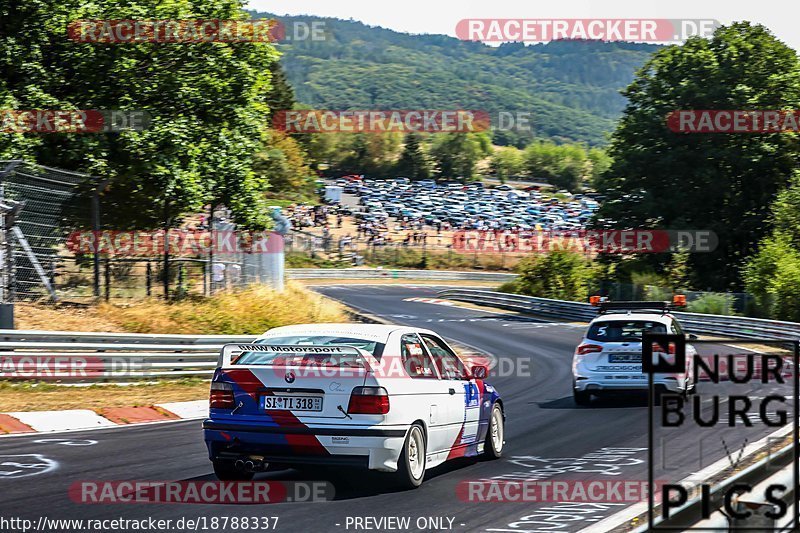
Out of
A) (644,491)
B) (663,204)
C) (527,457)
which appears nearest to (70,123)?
(527,457)

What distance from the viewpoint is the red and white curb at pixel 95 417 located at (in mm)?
12805

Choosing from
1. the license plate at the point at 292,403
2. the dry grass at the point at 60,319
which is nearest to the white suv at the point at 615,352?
the license plate at the point at 292,403

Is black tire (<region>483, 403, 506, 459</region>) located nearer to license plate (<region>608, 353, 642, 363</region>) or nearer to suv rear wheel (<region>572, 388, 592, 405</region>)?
license plate (<region>608, 353, 642, 363</region>)

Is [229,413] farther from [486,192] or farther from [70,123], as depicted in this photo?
[486,192]

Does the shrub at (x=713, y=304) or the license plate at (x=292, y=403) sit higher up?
the license plate at (x=292, y=403)

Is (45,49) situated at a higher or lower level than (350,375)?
higher

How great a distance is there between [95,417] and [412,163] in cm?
14749

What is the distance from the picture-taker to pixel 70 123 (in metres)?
23.0

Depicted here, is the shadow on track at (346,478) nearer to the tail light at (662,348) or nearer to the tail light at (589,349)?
the tail light at (662,348)

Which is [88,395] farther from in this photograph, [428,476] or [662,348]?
[662,348]

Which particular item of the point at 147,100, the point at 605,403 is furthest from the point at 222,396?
the point at 147,100

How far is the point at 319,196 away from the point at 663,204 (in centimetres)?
7935

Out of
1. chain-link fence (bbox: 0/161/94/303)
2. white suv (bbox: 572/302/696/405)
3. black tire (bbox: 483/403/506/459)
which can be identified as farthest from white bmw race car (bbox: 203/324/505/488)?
chain-link fence (bbox: 0/161/94/303)

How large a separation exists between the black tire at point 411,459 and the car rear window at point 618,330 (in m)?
7.82
